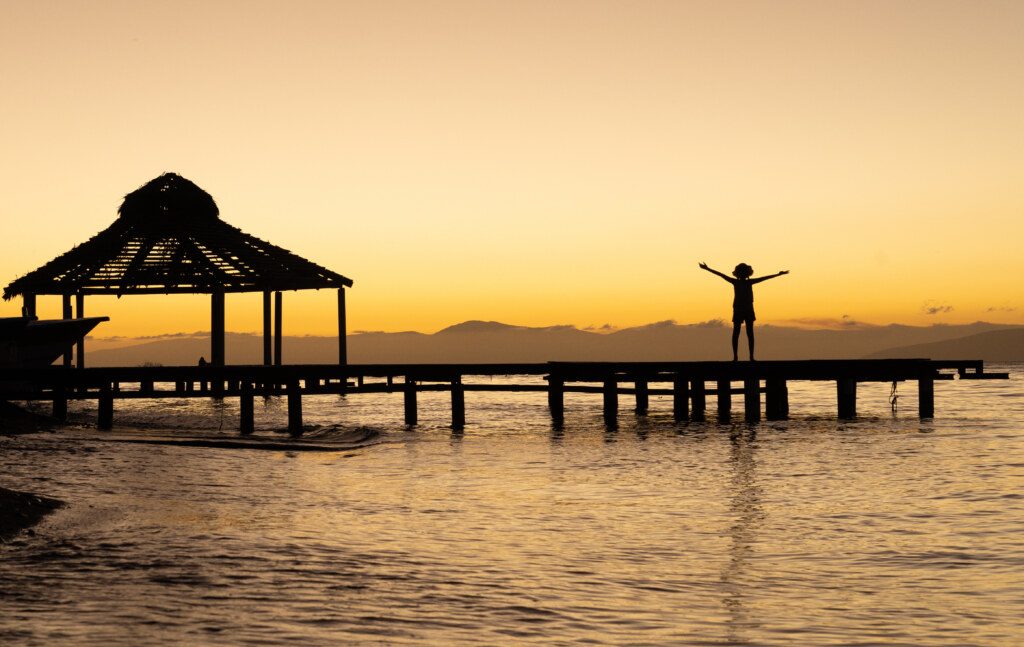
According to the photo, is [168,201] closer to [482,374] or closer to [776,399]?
[482,374]

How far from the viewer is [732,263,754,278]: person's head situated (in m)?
22.3

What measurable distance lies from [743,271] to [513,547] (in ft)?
43.3

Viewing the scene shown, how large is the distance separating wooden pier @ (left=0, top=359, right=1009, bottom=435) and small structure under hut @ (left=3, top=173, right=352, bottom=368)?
516 centimetres

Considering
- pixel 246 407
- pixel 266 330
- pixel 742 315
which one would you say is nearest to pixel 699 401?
pixel 742 315

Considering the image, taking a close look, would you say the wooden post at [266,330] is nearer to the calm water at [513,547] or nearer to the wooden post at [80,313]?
the wooden post at [80,313]

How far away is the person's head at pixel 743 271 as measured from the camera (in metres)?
22.3

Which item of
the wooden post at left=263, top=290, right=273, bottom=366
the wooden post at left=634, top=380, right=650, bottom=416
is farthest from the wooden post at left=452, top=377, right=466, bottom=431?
the wooden post at left=263, top=290, right=273, bottom=366

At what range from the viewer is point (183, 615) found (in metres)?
7.46

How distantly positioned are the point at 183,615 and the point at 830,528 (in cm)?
684

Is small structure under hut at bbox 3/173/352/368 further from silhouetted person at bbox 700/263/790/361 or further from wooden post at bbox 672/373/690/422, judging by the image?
silhouetted person at bbox 700/263/790/361

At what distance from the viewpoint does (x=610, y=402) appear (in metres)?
28.0

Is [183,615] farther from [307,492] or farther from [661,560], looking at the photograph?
[307,492]

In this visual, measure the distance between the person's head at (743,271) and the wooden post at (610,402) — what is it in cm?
590

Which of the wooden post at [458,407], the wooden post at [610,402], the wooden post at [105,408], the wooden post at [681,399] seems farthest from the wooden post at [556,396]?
the wooden post at [105,408]
